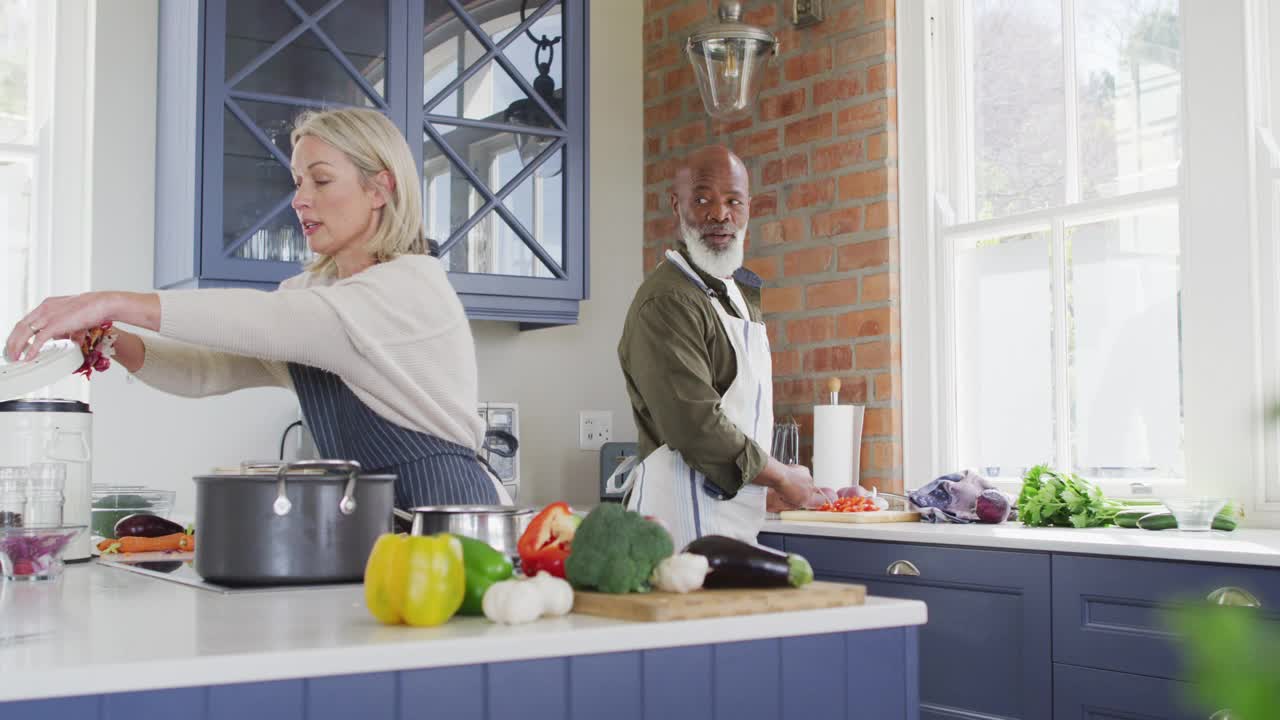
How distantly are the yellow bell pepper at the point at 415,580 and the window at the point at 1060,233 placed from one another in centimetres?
226

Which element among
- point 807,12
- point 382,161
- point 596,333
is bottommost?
point 596,333

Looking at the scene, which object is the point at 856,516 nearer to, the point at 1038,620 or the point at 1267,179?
the point at 1038,620

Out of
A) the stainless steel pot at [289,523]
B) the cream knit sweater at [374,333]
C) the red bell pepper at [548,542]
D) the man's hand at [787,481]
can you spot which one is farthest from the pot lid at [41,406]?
the man's hand at [787,481]

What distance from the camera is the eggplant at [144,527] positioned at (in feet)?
7.01

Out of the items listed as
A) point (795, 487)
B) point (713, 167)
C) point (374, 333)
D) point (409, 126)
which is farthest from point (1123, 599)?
point (409, 126)

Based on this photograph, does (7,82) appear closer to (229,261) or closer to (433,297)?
(229,261)

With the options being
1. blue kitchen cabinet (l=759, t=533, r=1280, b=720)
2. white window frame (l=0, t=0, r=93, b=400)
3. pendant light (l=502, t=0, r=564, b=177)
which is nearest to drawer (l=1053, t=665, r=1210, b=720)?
blue kitchen cabinet (l=759, t=533, r=1280, b=720)

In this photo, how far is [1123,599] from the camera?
240cm

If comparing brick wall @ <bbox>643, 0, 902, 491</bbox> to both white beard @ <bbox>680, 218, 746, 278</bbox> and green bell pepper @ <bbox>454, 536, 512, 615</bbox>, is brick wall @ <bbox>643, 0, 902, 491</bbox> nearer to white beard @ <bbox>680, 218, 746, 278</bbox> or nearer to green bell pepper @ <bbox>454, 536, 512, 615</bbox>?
white beard @ <bbox>680, 218, 746, 278</bbox>

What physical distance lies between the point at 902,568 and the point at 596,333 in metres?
1.69

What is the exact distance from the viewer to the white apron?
266 cm

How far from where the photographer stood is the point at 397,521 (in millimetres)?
1885

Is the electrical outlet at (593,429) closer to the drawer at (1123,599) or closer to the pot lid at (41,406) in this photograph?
the drawer at (1123,599)

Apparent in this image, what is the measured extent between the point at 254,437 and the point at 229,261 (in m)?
0.57
